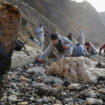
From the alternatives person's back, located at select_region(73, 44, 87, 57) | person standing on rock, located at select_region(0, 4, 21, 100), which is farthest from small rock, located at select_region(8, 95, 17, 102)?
person's back, located at select_region(73, 44, 87, 57)

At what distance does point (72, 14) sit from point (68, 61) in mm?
44026

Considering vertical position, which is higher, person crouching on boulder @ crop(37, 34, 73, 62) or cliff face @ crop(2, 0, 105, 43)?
cliff face @ crop(2, 0, 105, 43)

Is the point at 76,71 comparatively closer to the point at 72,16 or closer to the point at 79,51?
the point at 79,51

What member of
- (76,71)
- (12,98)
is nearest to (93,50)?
(76,71)

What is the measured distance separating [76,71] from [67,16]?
135 feet

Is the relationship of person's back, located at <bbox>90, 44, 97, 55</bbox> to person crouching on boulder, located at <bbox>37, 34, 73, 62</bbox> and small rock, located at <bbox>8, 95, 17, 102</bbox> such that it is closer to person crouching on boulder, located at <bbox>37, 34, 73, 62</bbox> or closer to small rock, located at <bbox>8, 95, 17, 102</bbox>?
person crouching on boulder, located at <bbox>37, 34, 73, 62</bbox>

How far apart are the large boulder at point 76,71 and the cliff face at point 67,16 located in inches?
875

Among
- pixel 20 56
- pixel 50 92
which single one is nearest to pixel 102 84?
pixel 50 92

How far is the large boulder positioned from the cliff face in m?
22.2

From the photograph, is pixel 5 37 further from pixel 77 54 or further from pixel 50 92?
pixel 77 54

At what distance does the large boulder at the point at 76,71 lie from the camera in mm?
3578

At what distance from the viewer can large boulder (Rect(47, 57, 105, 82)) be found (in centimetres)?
358

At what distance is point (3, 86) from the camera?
207 centimetres

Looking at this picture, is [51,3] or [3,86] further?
[51,3]
